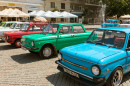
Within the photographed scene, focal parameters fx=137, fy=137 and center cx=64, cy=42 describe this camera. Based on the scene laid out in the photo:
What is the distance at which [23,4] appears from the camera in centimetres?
3272

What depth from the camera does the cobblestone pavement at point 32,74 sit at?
439 cm

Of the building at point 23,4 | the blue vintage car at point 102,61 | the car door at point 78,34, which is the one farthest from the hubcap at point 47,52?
the building at point 23,4

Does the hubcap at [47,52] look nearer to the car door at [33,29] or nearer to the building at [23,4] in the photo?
the car door at [33,29]

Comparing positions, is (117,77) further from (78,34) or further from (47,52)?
(78,34)

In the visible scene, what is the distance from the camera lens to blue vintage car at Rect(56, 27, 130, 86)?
11.2 feet

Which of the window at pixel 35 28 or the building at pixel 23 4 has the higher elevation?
the building at pixel 23 4

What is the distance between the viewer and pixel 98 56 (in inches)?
141

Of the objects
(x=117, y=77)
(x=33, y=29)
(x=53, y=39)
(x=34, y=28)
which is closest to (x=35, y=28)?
(x=34, y=28)

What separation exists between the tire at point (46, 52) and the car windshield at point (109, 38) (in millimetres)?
2673

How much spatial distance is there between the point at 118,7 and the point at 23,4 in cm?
2835

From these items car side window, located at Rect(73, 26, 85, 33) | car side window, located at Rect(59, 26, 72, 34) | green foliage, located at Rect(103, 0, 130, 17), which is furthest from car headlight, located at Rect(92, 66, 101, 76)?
green foliage, located at Rect(103, 0, 130, 17)

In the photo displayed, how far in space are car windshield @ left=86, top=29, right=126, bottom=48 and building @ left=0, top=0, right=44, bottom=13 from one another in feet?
96.3

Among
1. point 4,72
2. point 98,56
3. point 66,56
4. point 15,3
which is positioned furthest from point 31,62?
point 15,3

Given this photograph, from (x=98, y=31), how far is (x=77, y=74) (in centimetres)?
204
